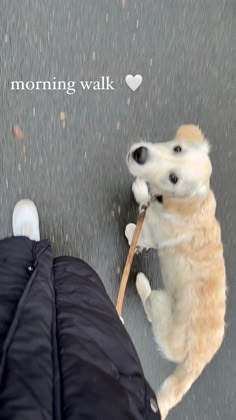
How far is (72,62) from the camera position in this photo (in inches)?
64.0

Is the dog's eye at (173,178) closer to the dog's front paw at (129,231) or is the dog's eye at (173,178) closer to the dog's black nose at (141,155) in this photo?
the dog's black nose at (141,155)

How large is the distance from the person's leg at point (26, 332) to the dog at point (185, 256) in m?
0.43

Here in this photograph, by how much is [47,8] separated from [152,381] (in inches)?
55.5

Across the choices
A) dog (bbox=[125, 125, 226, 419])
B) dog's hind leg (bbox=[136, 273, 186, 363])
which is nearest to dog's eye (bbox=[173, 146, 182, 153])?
dog (bbox=[125, 125, 226, 419])

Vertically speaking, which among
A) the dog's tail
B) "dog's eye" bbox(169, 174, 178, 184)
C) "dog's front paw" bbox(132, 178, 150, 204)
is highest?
"dog's eye" bbox(169, 174, 178, 184)

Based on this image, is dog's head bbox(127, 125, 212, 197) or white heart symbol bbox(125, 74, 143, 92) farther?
white heart symbol bbox(125, 74, 143, 92)

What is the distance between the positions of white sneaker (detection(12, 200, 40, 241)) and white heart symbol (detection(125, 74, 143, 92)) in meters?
0.56

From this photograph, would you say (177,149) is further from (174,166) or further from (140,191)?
(140,191)

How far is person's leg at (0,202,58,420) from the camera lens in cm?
72

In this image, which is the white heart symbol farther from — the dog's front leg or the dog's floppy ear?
the dog's front leg

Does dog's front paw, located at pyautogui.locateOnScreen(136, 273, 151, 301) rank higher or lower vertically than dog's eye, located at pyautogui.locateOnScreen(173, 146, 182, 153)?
lower

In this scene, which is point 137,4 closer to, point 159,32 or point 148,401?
point 159,32

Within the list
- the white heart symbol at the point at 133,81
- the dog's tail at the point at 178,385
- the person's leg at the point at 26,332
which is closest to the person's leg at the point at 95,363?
the person's leg at the point at 26,332

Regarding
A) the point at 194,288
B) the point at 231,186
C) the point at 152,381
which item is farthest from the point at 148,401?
the point at 231,186
